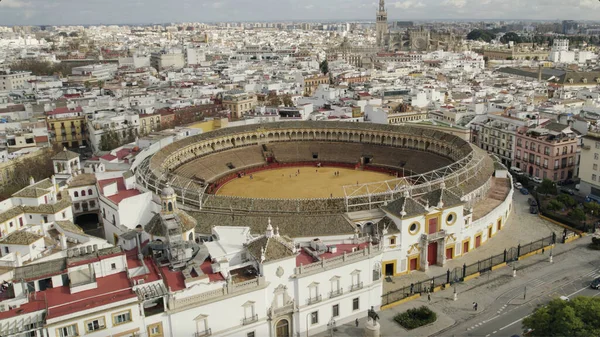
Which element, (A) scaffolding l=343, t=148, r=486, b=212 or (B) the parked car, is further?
(B) the parked car

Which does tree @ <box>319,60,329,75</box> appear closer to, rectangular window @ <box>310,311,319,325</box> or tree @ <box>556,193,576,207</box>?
tree @ <box>556,193,576,207</box>

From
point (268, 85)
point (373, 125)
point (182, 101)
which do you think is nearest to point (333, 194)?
point (373, 125)

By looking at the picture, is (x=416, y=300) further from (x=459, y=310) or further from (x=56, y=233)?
(x=56, y=233)

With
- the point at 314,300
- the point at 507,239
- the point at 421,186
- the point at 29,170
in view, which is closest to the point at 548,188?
the point at 507,239

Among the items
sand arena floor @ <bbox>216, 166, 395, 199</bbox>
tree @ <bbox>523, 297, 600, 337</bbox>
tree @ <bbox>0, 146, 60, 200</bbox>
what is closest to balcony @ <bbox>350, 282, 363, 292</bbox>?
tree @ <bbox>523, 297, 600, 337</bbox>

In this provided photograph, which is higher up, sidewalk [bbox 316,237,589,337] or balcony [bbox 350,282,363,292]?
balcony [bbox 350,282,363,292]
